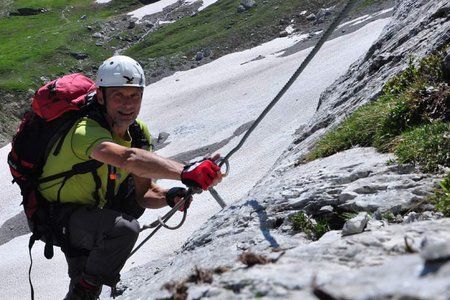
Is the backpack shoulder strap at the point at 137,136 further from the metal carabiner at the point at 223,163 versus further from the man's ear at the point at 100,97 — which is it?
the metal carabiner at the point at 223,163

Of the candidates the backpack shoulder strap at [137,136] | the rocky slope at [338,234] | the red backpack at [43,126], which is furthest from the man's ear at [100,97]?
the rocky slope at [338,234]

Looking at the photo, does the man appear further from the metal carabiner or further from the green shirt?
the metal carabiner

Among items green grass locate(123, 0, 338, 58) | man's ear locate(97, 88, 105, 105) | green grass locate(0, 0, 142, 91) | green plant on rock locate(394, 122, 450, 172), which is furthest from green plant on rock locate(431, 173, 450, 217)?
green grass locate(0, 0, 142, 91)

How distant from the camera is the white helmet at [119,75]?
8.66 m

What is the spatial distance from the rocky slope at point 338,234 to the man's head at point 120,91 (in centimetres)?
192

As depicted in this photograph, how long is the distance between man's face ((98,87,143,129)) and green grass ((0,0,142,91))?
54936 mm

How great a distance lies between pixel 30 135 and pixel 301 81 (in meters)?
29.4

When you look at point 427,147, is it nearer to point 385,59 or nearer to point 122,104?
point 122,104

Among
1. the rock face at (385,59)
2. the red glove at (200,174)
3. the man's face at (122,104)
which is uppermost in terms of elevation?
the man's face at (122,104)

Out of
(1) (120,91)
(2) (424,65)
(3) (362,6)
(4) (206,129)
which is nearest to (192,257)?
(1) (120,91)

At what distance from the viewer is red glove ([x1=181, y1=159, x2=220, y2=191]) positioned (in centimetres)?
730

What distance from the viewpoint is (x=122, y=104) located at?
28.2ft

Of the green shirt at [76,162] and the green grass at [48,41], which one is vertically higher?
the green shirt at [76,162]

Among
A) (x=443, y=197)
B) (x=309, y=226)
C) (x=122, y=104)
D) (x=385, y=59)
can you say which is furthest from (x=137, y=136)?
(x=385, y=59)
